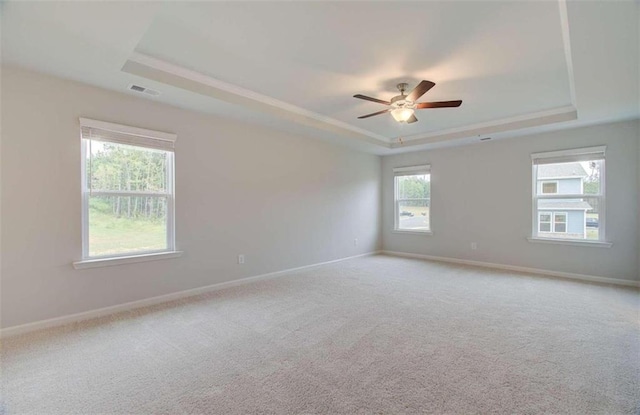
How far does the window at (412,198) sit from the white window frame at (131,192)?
4914 mm

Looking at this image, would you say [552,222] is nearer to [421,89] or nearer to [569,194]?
[569,194]

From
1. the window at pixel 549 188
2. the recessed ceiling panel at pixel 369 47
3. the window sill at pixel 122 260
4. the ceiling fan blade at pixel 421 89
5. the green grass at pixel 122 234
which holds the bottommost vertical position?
the window sill at pixel 122 260

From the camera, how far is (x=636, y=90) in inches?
128

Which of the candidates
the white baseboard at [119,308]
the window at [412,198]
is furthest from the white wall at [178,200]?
the window at [412,198]

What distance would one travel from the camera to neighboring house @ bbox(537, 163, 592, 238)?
15.6ft

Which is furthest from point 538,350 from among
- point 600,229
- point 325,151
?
point 325,151

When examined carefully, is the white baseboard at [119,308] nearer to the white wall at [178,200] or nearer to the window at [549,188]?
the white wall at [178,200]

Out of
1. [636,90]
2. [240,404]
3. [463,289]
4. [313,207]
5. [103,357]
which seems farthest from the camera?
[313,207]

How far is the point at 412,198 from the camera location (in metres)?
6.82

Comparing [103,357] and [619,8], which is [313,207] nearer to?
[103,357]

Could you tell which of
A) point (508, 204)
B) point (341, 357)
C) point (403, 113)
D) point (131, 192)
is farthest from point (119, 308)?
point (508, 204)

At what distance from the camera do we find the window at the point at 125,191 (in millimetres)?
3168

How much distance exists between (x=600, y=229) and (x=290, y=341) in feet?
16.5

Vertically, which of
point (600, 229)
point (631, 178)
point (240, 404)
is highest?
point (631, 178)
